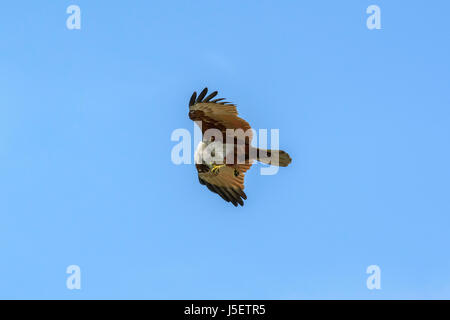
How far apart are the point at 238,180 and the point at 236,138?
1.52 m

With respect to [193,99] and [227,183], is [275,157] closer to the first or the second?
[227,183]

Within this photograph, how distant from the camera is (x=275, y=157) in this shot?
605 inches

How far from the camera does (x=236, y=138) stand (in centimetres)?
1587

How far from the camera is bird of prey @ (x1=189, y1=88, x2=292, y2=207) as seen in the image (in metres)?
15.4

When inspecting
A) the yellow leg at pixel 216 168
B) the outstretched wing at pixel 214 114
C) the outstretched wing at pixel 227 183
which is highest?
the outstretched wing at pixel 214 114

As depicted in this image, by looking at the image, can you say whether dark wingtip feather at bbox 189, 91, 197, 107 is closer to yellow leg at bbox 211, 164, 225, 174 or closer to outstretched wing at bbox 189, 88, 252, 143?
outstretched wing at bbox 189, 88, 252, 143

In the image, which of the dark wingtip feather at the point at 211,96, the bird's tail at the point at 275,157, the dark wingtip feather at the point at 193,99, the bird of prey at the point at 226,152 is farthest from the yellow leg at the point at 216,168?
the dark wingtip feather at the point at 211,96

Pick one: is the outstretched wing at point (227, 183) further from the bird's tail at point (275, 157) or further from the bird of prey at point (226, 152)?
the bird's tail at point (275, 157)

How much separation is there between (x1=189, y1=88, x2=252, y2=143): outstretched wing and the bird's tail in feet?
1.69

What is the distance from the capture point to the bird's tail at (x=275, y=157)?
1530 cm

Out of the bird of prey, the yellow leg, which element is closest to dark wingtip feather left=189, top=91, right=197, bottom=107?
the bird of prey
